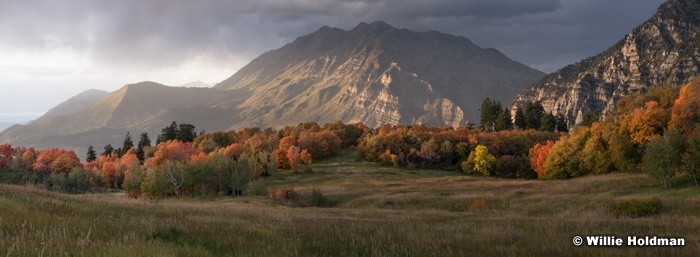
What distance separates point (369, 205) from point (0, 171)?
124 m

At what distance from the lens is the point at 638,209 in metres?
31.5

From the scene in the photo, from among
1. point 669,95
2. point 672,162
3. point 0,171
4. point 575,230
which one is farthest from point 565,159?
point 0,171

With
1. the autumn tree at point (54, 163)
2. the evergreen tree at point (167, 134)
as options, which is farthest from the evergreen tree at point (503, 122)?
the autumn tree at point (54, 163)

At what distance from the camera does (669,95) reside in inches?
3713

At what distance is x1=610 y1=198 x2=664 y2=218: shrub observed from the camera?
3108 centimetres

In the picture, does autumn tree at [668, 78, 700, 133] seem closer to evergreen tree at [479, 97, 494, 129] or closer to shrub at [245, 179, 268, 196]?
shrub at [245, 179, 268, 196]

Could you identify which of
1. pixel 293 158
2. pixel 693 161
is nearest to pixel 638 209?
pixel 693 161

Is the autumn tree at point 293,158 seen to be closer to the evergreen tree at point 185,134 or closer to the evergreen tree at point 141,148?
the evergreen tree at point 141,148

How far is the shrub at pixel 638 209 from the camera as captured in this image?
31078 millimetres

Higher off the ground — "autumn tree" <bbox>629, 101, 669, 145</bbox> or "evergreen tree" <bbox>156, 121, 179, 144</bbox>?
"evergreen tree" <bbox>156, 121, 179, 144</bbox>

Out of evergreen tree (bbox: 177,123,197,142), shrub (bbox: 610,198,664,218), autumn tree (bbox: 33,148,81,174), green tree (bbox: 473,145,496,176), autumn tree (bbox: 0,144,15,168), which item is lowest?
green tree (bbox: 473,145,496,176)

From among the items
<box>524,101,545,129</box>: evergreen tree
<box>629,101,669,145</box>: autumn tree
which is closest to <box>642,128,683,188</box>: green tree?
<box>629,101,669,145</box>: autumn tree

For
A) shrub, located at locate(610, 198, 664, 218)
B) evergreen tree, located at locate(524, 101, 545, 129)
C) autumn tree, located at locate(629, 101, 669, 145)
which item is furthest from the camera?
evergreen tree, located at locate(524, 101, 545, 129)

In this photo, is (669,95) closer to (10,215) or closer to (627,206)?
(627,206)
